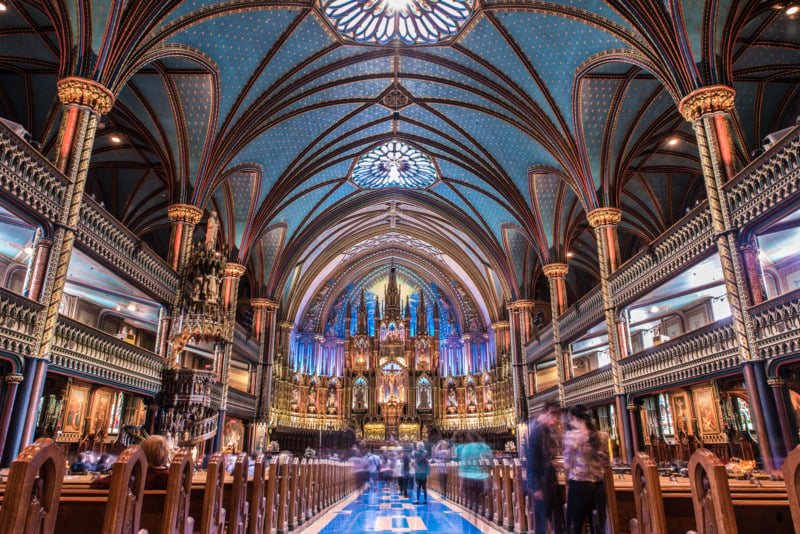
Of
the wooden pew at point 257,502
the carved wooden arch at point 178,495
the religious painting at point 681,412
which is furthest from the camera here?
the religious painting at point 681,412

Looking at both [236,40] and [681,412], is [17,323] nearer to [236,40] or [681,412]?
[236,40]

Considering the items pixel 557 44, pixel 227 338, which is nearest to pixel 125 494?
pixel 227 338

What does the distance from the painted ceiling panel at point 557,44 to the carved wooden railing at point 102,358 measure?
13995 millimetres

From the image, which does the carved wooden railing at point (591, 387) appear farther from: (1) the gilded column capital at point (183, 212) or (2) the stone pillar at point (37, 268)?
(2) the stone pillar at point (37, 268)

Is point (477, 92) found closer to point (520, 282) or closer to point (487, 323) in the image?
point (520, 282)

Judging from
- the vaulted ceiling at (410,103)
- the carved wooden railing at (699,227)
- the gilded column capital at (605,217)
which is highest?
the vaulted ceiling at (410,103)

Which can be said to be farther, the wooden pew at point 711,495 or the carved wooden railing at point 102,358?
the carved wooden railing at point 102,358

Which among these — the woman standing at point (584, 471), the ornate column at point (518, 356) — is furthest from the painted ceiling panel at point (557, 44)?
the woman standing at point (584, 471)

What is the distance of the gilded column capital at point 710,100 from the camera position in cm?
1143

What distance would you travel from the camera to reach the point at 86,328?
11.1 m

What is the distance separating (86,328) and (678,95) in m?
14.3

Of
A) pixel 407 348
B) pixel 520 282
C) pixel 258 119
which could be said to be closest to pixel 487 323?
pixel 407 348

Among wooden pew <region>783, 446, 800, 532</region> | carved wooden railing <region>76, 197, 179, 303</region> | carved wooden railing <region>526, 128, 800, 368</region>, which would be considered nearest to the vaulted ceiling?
carved wooden railing <region>76, 197, 179, 303</region>

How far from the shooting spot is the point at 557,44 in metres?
15.5
